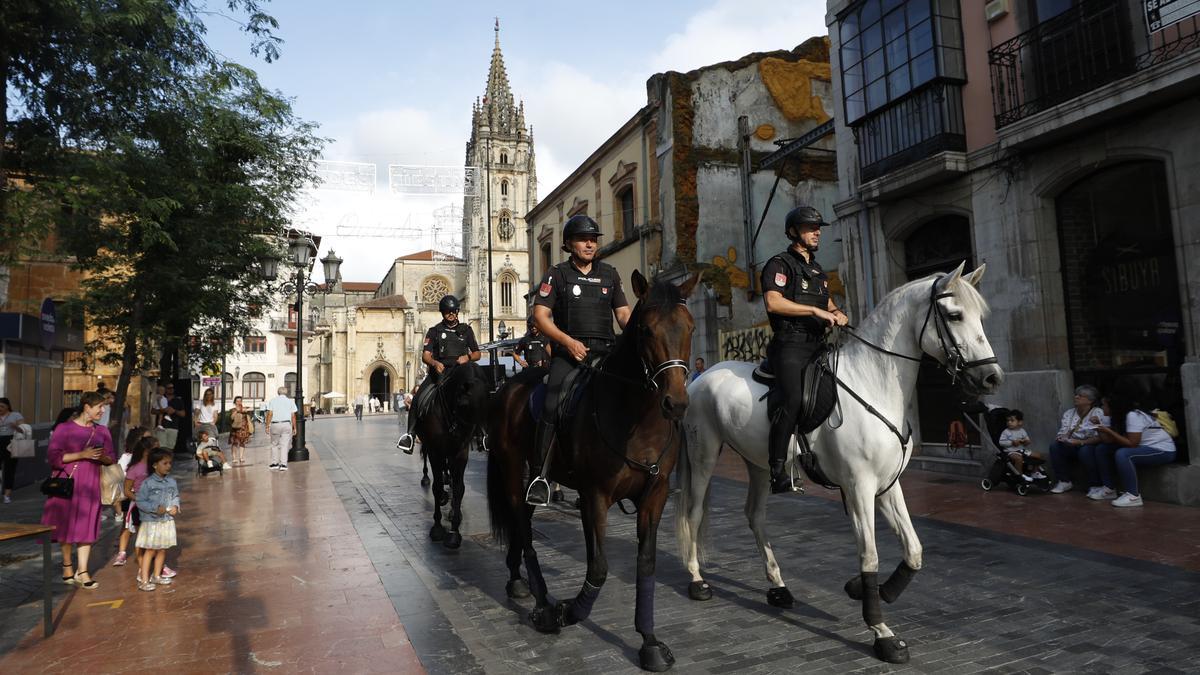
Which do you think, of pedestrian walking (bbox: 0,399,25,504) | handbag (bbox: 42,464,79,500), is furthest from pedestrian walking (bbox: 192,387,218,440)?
handbag (bbox: 42,464,79,500)

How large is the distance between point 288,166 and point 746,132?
42.3 ft

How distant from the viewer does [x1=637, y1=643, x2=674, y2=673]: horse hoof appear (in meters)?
3.73

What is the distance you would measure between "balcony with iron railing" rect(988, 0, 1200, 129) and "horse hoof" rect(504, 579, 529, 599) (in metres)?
8.78

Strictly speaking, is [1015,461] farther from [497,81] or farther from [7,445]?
[497,81]

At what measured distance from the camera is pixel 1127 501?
25.6 feet

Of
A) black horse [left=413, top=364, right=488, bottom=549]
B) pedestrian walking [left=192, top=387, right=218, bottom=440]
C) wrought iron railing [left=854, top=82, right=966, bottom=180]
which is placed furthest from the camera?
pedestrian walking [left=192, top=387, right=218, bottom=440]

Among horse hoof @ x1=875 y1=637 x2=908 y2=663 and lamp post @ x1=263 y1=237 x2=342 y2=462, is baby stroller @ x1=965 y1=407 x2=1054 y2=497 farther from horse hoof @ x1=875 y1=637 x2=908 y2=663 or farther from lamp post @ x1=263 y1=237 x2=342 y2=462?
lamp post @ x1=263 y1=237 x2=342 y2=462

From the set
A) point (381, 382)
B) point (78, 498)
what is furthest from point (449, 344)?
point (381, 382)

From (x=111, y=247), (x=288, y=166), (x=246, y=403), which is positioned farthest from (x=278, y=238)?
(x=246, y=403)

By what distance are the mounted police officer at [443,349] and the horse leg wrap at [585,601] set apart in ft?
14.2

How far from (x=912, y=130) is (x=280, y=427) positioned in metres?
13.7

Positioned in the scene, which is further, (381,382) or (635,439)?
(381,382)

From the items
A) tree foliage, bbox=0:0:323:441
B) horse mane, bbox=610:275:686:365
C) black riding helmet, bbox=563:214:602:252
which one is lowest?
horse mane, bbox=610:275:686:365

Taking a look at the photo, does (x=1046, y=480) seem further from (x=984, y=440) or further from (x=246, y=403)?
Answer: (x=246, y=403)
